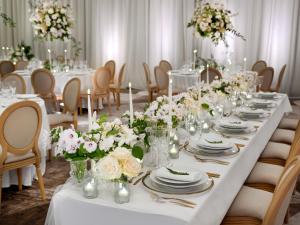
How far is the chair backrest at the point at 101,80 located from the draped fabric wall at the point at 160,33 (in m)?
3.50

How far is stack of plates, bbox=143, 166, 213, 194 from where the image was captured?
1943 millimetres

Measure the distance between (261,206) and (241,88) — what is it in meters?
2.01

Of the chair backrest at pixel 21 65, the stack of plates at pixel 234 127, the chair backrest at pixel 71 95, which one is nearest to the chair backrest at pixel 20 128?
the chair backrest at pixel 71 95

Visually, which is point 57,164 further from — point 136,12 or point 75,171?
point 136,12

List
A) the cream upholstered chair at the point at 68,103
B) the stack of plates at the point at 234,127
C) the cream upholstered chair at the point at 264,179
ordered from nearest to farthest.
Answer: the cream upholstered chair at the point at 264,179, the stack of plates at the point at 234,127, the cream upholstered chair at the point at 68,103

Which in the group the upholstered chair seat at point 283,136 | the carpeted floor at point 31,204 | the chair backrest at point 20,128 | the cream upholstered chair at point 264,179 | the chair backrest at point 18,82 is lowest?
the carpeted floor at point 31,204

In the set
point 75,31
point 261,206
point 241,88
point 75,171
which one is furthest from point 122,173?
point 75,31

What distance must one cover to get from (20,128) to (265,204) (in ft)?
7.30

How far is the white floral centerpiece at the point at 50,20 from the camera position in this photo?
7.25 meters

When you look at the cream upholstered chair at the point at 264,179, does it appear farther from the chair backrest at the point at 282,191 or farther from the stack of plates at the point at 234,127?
the chair backrest at the point at 282,191

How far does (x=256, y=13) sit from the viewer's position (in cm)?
984

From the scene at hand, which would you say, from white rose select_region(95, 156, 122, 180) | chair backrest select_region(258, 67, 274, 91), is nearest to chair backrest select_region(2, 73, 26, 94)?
white rose select_region(95, 156, 122, 180)

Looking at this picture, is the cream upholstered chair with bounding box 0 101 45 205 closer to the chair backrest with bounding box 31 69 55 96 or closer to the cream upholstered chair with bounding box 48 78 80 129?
the cream upholstered chair with bounding box 48 78 80 129

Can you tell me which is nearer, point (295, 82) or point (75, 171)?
point (75, 171)
